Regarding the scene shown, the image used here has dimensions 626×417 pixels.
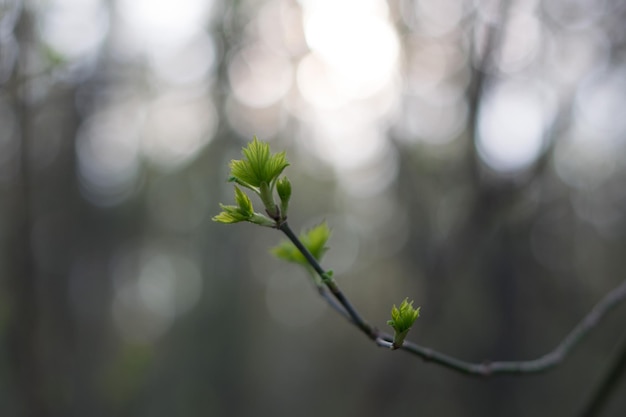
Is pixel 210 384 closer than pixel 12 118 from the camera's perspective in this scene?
No

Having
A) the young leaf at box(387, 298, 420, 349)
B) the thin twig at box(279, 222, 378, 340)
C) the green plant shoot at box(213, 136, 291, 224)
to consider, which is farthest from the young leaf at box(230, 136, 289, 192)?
the young leaf at box(387, 298, 420, 349)

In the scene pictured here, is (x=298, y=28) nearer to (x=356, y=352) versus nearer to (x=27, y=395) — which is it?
(x=27, y=395)

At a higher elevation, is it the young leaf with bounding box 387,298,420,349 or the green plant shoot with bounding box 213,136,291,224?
the green plant shoot with bounding box 213,136,291,224

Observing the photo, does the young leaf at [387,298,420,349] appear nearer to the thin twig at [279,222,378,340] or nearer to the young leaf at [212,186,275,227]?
the thin twig at [279,222,378,340]

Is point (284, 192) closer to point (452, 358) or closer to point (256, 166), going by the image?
point (256, 166)

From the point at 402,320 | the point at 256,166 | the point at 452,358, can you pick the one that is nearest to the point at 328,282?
the point at 402,320

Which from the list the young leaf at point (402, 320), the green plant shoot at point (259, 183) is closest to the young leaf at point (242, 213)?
the green plant shoot at point (259, 183)

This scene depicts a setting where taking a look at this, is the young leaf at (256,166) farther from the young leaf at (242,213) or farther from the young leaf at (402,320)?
the young leaf at (402,320)

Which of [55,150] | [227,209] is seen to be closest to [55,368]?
[55,150]
